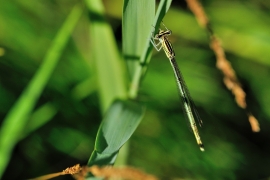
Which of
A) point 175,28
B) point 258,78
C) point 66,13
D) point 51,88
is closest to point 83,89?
point 51,88

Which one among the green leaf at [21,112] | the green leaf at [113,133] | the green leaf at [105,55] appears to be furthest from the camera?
the green leaf at [105,55]

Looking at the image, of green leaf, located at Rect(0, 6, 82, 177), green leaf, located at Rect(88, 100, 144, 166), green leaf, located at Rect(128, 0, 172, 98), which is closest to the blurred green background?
green leaf, located at Rect(0, 6, 82, 177)

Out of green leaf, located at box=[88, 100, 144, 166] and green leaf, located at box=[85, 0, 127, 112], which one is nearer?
green leaf, located at box=[88, 100, 144, 166]

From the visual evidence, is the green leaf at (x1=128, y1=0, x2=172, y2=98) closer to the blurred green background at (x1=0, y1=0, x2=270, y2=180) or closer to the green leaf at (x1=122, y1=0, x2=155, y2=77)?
the green leaf at (x1=122, y1=0, x2=155, y2=77)

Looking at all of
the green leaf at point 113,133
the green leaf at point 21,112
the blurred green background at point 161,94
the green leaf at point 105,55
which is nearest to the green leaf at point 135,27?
the green leaf at point 105,55

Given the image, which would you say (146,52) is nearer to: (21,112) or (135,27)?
(135,27)

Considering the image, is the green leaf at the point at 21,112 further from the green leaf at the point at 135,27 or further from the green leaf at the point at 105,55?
the green leaf at the point at 135,27
